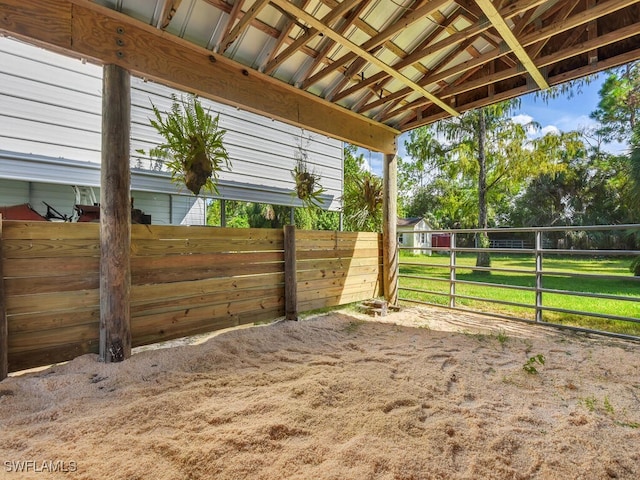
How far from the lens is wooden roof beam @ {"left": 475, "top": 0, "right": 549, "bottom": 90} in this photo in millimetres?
2193

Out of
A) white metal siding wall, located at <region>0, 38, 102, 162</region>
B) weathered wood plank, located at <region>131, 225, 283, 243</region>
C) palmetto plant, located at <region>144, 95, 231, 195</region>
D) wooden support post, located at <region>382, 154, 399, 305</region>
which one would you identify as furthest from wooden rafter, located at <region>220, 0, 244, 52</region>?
white metal siding wall, located at <region>0, 38, 102, 162</region>

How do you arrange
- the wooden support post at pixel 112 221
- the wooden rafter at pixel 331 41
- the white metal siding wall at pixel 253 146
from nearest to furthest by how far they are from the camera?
the wooden support post at pixel 112 221 → the wooden rafter at pixel 331 41 → the white metal siding wall at pixel 253 146

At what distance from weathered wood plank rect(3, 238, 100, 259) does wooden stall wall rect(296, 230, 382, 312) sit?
2.17 meters

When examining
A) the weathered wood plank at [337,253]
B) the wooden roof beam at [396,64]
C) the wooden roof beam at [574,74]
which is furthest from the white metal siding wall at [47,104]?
the wooden roof beam at [574,74]

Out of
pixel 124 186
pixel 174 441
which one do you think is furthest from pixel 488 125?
pixel 174 441

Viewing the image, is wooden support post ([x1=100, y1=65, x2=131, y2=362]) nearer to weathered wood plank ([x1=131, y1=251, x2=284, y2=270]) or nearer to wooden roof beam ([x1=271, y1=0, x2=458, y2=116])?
weathered wood plank ([x1=131, y1=251, x2=284, y2=270])

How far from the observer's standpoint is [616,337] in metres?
3.30

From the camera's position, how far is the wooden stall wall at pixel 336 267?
13.4ft

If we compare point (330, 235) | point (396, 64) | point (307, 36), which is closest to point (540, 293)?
point (330, 235)

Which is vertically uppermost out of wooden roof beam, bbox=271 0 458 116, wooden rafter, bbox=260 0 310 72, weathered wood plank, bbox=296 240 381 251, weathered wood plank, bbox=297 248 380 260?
wooden rafter, bbox=260 0 310 72

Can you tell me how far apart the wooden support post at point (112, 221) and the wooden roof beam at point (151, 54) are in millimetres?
175

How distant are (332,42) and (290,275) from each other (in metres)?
2.50

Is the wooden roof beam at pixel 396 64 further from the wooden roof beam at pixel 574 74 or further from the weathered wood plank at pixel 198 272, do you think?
the weathered wood plank at pixel 198 272

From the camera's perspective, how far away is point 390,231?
193 inches
